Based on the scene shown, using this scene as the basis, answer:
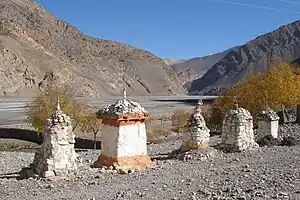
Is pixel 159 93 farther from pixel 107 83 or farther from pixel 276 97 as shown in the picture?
pixel 276 97

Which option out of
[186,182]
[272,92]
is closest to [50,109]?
[272,92]

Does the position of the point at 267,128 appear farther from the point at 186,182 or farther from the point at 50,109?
the point at 50,109

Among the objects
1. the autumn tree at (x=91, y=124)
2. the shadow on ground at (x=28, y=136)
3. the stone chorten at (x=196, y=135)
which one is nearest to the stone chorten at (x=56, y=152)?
the stone chorten at (x=196, y=135)

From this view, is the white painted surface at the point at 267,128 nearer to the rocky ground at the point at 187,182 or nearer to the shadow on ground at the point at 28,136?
the rocky ground at the point at 187,182

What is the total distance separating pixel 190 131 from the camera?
23219mm

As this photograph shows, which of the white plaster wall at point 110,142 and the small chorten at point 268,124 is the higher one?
the small chorten at point 268,124

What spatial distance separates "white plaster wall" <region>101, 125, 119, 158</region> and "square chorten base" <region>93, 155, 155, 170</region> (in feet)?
0.63

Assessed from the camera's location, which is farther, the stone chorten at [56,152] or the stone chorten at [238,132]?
the stone chorten at [238,132]

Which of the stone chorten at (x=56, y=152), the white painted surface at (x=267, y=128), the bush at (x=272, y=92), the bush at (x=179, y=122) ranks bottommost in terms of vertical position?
the stone chorten at (x=56, y=152)

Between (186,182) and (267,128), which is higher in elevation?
(267,128)

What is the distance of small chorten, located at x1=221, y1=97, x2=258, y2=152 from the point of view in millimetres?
23773

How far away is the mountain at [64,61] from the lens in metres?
112

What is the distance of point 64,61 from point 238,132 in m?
117

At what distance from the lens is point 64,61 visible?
136625mm
